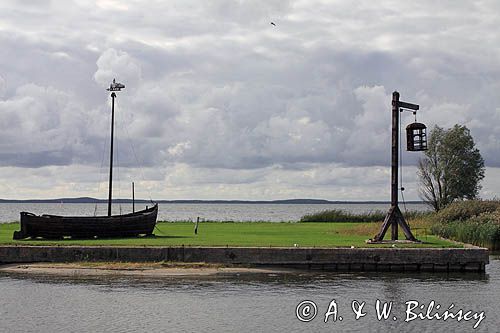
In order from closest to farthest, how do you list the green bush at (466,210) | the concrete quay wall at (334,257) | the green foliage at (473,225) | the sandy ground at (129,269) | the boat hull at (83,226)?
1. the sandy ground at (129,269)
2. the concrete quay wall at (334,257)
3. the boat hull at (83,226)
4. the green foliage at (473,225)
5. the green bush at (466,210)

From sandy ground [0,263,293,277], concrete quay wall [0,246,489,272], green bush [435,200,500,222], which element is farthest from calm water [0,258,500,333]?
green bush [435,200,500,222]

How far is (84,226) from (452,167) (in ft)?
156

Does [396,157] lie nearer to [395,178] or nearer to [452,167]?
[395,178]

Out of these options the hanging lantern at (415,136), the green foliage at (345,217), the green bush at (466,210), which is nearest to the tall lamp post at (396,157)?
the hanging lantern at (415,136)

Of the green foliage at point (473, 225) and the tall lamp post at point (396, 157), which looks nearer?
the tall lamp post at point (396, 157)

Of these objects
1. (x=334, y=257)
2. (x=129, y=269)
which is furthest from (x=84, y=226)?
(x=334, y=257)

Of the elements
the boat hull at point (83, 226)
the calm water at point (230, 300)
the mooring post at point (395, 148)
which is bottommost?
the calm water at point (230, 300)

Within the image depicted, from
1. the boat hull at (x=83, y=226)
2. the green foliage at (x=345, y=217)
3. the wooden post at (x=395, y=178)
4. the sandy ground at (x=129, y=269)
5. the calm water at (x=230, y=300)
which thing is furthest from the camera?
the green foliage at (x=345, y=217)

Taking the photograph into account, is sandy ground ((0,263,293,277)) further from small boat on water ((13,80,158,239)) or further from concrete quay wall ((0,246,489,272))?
small boat on water ((13,80,158,239))

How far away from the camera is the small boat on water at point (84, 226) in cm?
3575

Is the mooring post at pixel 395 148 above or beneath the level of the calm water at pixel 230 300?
above

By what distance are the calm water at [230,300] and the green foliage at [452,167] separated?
47.2 meters

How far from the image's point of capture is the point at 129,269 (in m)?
29.5

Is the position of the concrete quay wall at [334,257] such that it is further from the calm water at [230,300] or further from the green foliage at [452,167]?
the green foliage at [452,167]
